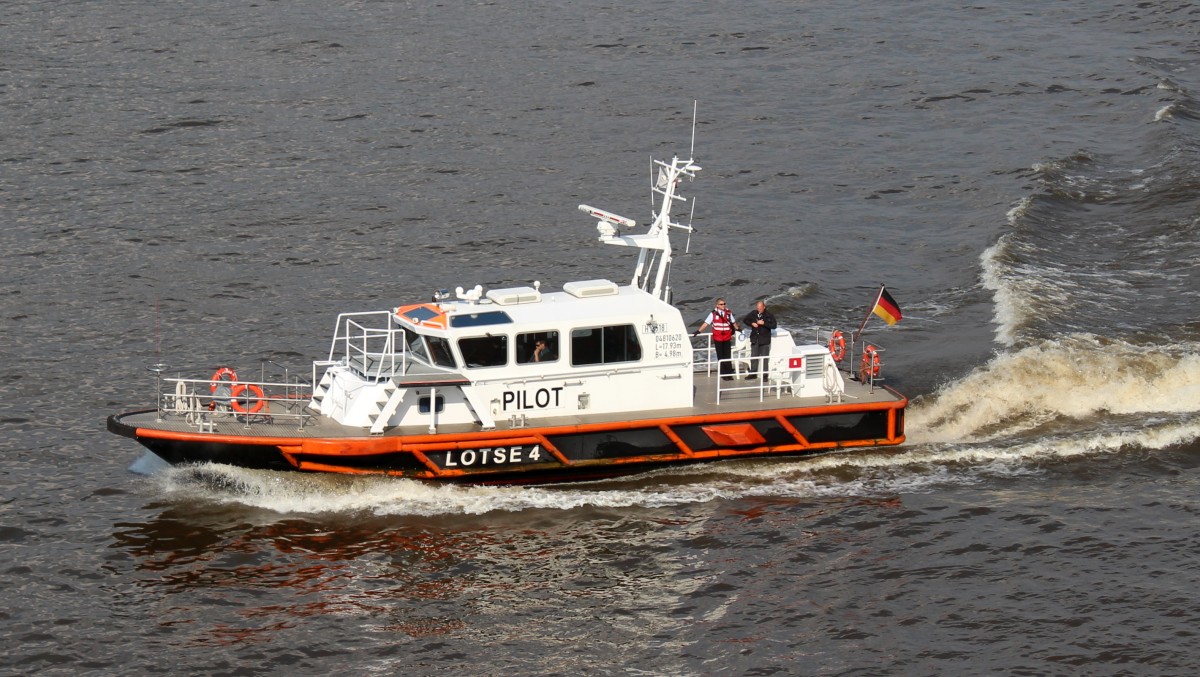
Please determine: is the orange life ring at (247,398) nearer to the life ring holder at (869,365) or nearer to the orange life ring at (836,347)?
the orange life ring at (836,347)

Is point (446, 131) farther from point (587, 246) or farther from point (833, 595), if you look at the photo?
point (833, 595)

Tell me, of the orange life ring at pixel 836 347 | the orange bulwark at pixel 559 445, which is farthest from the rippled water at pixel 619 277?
the orange life ring at pixel 836 347

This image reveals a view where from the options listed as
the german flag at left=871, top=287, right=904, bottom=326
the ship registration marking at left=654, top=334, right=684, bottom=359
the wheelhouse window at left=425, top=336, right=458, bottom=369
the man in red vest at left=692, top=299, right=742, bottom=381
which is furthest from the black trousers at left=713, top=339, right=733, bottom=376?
the wheelhouse window at left=425, top=336, right=458, bottom=369

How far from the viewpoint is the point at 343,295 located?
3156cm

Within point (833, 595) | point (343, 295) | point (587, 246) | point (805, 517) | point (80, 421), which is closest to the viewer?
point (833, 595)

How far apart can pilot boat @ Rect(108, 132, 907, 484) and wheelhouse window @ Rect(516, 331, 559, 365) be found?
2cm

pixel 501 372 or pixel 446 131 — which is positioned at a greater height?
pixel 446 131

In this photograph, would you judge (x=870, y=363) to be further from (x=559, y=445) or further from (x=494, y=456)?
(x=494, y=456)

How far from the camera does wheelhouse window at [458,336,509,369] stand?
2227cm

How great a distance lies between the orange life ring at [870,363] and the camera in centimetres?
2423

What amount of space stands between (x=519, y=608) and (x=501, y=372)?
417 cm

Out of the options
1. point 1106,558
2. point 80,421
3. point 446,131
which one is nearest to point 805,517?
point 1106,558

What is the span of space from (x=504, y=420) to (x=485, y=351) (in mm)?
1128

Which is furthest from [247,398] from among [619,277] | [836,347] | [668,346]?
[619,277]
